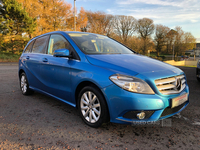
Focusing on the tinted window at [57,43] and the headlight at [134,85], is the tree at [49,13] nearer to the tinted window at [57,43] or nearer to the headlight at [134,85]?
the tinted window at [57,43]

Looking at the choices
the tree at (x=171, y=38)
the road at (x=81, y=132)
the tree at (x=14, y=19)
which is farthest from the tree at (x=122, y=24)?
the road at (x=81, y=132)

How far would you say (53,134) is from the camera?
2643 millimetres

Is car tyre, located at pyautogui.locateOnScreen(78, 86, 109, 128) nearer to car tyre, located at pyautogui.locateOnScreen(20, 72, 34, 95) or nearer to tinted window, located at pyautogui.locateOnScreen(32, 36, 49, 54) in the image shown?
tinted window, located at pyautogui.locateOnScreen(32, 36, 49, 54)

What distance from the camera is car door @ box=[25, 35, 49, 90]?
4.11 metres

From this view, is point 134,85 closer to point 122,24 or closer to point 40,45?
point 40,45

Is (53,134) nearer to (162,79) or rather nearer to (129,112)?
(129,112)

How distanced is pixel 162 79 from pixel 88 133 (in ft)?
4.61

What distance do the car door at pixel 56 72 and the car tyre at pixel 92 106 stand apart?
402 mm

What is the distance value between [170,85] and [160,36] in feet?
196

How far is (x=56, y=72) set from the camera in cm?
346

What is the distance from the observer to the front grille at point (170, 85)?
2.45 metres

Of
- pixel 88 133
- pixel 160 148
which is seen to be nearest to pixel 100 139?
pixel 88 133

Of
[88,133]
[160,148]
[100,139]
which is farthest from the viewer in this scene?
[88,133]

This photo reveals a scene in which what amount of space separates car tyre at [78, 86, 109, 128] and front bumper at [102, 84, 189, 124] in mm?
123
